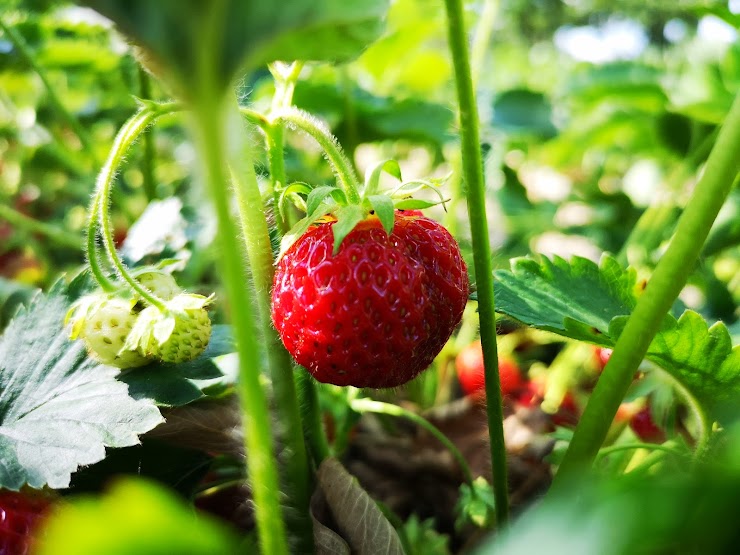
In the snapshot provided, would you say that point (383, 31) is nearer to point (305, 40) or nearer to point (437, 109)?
point (305, 40)

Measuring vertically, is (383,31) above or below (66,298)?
above

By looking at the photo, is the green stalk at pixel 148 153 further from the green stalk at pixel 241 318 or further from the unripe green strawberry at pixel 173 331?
the green stalk at pixel 241 318

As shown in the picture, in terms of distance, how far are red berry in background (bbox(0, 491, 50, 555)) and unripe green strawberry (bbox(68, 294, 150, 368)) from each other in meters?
0.11

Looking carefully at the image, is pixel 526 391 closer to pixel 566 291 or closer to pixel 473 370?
pixel 473 370

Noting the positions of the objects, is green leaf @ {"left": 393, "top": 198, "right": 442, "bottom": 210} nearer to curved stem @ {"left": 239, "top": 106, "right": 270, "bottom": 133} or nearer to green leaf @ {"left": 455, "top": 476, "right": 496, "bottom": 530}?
curved stem @ {"left": 239, "top": 106, "right": 270, "bottom": 133}

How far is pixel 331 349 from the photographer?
49 cm

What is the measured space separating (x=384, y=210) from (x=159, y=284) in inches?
7.9

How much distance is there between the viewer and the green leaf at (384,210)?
479mm

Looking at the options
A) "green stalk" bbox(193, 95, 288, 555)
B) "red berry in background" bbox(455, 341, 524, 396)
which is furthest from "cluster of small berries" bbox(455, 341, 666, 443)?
"green stalk" bbox(193, 95, 288, 555)

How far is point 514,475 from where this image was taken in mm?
844

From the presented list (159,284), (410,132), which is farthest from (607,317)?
(410,132)

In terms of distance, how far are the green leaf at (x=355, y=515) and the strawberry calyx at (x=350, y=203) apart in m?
0.18

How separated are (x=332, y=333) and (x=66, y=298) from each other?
0.91 ft

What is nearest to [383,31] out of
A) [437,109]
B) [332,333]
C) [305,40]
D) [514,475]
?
[305,40]
